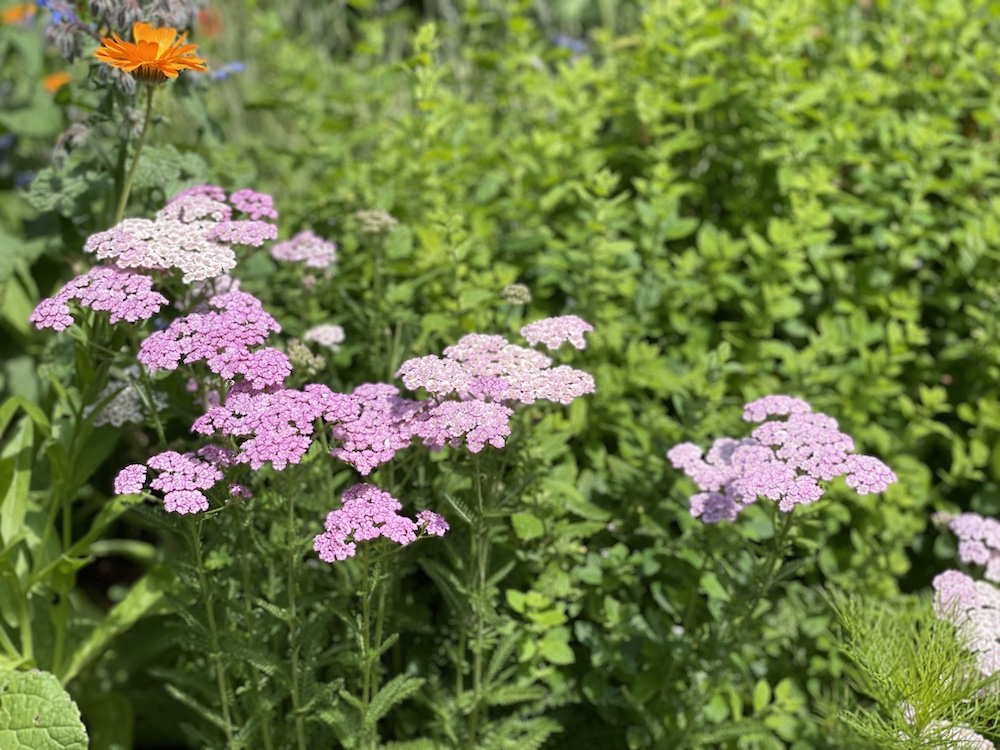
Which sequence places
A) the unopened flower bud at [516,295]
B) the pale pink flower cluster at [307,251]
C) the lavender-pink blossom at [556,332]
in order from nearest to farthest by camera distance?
the lavender-pink blossom at [556,332], the unopened flower bud at [516,295], the pale pink flower cluster at [307,251]

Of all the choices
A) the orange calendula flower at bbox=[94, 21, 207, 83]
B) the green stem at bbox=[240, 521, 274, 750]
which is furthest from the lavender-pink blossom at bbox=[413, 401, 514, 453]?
the orange calendula flower at bbox=[94, 21, 207, 83]

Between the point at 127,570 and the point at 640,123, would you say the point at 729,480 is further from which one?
the point at 127,570

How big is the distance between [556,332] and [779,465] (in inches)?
19.7

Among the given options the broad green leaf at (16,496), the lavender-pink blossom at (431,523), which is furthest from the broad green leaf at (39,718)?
the lavender-pink blossom at (431,523)

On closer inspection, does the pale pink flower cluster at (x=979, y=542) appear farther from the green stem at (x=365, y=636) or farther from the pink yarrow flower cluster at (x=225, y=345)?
the pink yarrow flower cluster at (x=225, y=345)

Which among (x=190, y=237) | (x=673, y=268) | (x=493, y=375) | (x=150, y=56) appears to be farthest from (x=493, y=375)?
(x=673, y=268)

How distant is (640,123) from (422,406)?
1.76m

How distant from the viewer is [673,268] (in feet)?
10.6

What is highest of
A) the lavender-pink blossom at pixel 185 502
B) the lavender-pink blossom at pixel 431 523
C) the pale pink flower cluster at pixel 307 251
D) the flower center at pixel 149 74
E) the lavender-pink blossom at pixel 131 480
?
the flower center at pixel 149 74

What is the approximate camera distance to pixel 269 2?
5.50 metres

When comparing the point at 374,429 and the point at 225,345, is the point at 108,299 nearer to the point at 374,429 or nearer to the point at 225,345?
the point at 225,345

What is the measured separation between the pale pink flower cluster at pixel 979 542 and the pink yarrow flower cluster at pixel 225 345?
157cm

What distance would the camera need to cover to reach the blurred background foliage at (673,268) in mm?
2428

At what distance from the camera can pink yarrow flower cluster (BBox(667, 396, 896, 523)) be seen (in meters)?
1.85
